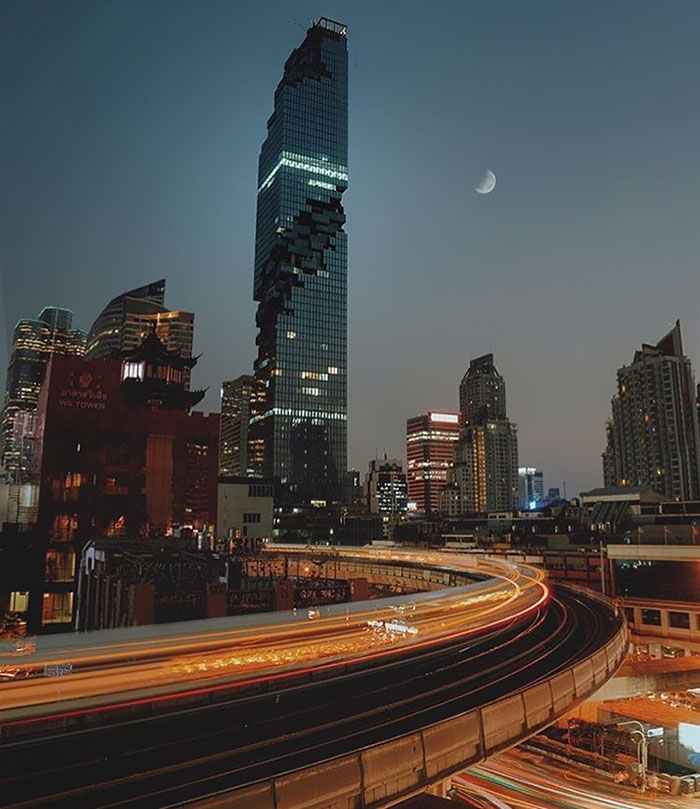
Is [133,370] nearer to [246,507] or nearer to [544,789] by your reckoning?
[246,507]

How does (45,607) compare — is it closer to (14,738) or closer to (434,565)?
(434,565)

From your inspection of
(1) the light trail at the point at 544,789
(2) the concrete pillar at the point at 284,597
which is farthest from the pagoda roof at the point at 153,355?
(1) the light trail at the point at 544,789

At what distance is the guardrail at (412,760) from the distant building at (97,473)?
A: 55247 millimetres

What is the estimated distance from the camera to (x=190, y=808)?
9.66 meters

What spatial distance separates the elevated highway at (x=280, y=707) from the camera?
456 inches

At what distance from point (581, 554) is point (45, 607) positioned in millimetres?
55212

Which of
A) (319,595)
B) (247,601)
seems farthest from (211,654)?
(319,595)

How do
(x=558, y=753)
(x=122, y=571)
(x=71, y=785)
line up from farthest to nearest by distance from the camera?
(x=122, y=571) < (x=558, y=753) < (x=71, y=785)

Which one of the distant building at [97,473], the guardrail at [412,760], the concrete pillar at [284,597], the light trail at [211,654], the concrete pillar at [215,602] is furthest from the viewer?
the distant building at [97,473]

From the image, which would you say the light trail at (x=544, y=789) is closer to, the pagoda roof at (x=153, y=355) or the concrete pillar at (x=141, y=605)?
the concrete pillar at (x=141, y=605)

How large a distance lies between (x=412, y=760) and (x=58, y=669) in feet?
32.8

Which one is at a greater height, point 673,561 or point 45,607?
point 673,561

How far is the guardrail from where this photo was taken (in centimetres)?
1090

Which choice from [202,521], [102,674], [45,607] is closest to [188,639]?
[102,674]
